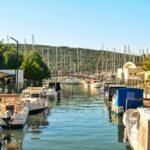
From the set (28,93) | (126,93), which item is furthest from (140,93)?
(28,93)

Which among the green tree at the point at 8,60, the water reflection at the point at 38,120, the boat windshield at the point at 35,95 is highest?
the green tree at the point at 8,60

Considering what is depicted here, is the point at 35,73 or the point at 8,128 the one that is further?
the point at 35,73

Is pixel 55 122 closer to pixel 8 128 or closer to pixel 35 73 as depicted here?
pixel 8 128

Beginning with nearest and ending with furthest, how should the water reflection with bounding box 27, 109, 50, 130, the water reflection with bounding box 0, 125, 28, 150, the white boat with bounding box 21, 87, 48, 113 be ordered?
the water reflection with bounding box 0, 125, 28, 150
the water reflection with bounding box 27, 109, 50, 130
the white boat with bounding box 21, 87, 48, 113

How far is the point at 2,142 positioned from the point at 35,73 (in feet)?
260

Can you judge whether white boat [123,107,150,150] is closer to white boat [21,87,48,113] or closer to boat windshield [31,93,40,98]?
white boat [21,87,48,113]

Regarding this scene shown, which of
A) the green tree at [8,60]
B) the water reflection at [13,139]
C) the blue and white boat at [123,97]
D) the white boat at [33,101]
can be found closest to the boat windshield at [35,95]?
the white boat at [33,101]

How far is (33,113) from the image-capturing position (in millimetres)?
52000

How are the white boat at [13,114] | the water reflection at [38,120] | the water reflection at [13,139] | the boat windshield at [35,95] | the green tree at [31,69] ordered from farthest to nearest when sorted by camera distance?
the green tree at [31,69] → the boat windshield at [35,95] → the water reflection at [38,120] → the white boat at [13,114] → the water reflection at [13,139]

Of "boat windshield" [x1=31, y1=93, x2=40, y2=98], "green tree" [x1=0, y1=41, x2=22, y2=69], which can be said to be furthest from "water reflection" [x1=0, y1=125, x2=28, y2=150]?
"green tree" [x1=0, y1=41, x2=22, y2=69]

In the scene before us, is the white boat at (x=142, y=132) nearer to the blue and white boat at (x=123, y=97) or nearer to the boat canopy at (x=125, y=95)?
the blue and white boat at (x=123, y=97)

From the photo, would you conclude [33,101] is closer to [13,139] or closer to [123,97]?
[123,97]

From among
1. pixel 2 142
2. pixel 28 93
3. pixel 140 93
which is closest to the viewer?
pixel 2 142

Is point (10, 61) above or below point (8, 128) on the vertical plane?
above
